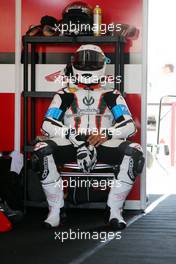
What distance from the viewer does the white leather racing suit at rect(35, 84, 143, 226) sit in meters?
2.91

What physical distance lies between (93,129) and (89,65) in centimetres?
43

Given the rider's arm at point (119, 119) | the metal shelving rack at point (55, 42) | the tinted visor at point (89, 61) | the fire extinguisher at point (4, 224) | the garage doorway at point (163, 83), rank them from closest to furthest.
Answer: the fire extinguisher at point (4, 224)
the rider's arm at point (119, 119)
the tinted visor at point (89, 61)
the metal shelving rack at point (55, 42)
the garage doorway at point (163, 83)

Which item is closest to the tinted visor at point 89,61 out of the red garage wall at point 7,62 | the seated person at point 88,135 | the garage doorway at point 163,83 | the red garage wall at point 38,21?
the seated person at point 88,135

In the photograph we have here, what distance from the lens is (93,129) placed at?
318 centimetres

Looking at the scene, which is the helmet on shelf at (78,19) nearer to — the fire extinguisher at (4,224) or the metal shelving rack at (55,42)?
the metal shelving rack at (55,42)

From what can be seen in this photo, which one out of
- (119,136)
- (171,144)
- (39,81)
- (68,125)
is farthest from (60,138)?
(171,144)

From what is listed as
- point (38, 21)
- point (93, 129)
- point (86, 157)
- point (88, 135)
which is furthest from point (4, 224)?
point (38, 21)

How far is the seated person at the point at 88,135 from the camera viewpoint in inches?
114

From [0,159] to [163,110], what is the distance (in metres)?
4.56

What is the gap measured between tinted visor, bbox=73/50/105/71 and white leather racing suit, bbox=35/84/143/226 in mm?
135

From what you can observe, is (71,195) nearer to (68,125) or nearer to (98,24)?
(68,125)

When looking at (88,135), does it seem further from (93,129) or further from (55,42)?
(55,42)

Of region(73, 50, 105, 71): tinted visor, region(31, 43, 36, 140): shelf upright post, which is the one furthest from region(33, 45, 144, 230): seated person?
region(31, 43, 36, 140): shelf upright post

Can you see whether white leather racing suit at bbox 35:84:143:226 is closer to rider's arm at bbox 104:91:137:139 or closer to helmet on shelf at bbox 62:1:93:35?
rider's arm at bbox 104:91:137:139
